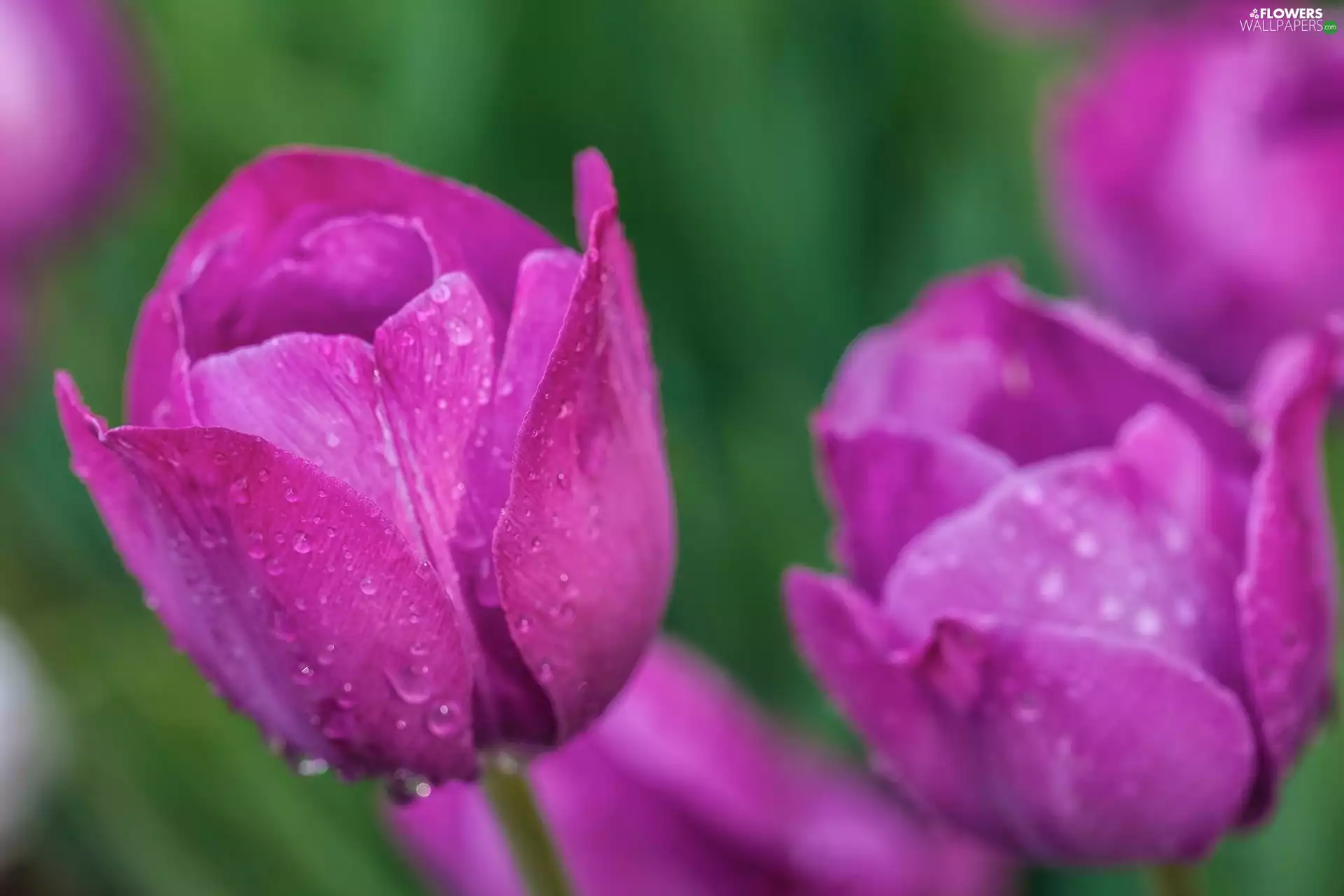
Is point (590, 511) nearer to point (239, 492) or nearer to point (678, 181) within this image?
point (239, 492)

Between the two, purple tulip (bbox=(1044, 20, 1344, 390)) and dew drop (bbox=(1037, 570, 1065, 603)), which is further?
purple tulip (bbox=(1044, 20, 1344, 390))

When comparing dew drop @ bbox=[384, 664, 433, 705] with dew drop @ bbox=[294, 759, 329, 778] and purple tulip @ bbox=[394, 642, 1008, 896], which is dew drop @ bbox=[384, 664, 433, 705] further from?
purple tulip @ bbox=[394, 642, 1008, 896]

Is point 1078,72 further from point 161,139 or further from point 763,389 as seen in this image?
point 161,139

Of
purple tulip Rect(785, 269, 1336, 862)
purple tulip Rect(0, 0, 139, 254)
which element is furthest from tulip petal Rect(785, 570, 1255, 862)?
purple tulip Rect(0, 0, 139, 254)

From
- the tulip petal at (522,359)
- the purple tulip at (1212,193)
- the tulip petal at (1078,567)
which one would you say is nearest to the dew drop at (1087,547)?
the tulip petal at (1078,567)

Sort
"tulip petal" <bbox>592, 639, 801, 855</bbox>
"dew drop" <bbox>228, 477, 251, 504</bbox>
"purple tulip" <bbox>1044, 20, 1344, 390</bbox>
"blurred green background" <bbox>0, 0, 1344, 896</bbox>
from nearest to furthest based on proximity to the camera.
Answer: "dew drop" <bbox>228, 477, 251, 504</bbox> < "tulip petal" <bbox>592, 639, 801, 855</bbox> < "purple tulip" <bbox>1044, 20, 1344, 390</bbox> < "blurred green background" <bbox>0, 0, 1344, 896</bbox>

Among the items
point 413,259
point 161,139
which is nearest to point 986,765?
point 413,259

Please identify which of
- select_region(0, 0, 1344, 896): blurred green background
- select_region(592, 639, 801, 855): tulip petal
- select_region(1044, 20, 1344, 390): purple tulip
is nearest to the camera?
select_region(592, 639, 801, 855): tulip petal
